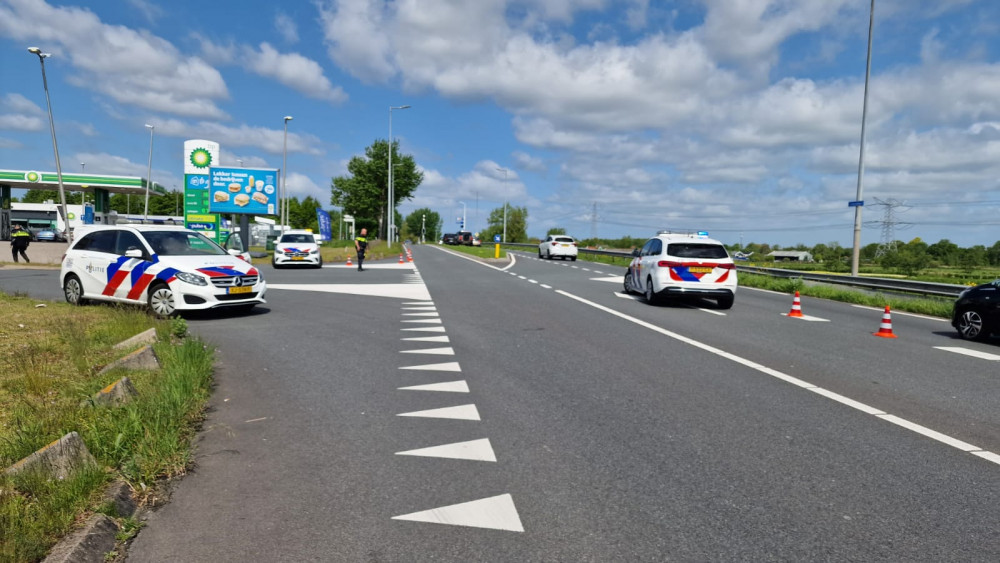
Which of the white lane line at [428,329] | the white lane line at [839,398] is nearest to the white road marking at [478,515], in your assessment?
the white lane line at [839,398]

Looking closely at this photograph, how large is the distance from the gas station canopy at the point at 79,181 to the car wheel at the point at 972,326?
5658cm

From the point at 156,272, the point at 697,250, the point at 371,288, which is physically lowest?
the point at 371,288

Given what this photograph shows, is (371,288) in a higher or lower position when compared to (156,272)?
lower

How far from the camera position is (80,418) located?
195 inches

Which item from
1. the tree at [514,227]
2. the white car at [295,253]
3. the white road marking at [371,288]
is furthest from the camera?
the tree at [514,227]

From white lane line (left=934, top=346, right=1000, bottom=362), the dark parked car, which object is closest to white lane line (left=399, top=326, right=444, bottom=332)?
Result: white lane line (left=934, top=346, right=1000, bottom=362)

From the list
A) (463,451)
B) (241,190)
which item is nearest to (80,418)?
(463,451)

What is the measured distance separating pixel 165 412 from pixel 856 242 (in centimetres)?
2379

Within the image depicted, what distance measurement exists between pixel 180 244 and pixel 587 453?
10.4 m

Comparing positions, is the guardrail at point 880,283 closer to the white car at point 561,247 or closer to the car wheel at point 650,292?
the car wheel at point 650,292

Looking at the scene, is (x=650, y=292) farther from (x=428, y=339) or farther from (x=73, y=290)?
(x=73, y=290)

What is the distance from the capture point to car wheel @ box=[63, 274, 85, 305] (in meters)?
12.8

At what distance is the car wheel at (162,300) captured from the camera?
38.7ft

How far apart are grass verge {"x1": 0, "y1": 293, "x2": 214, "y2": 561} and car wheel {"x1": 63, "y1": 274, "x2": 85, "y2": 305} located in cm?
379
